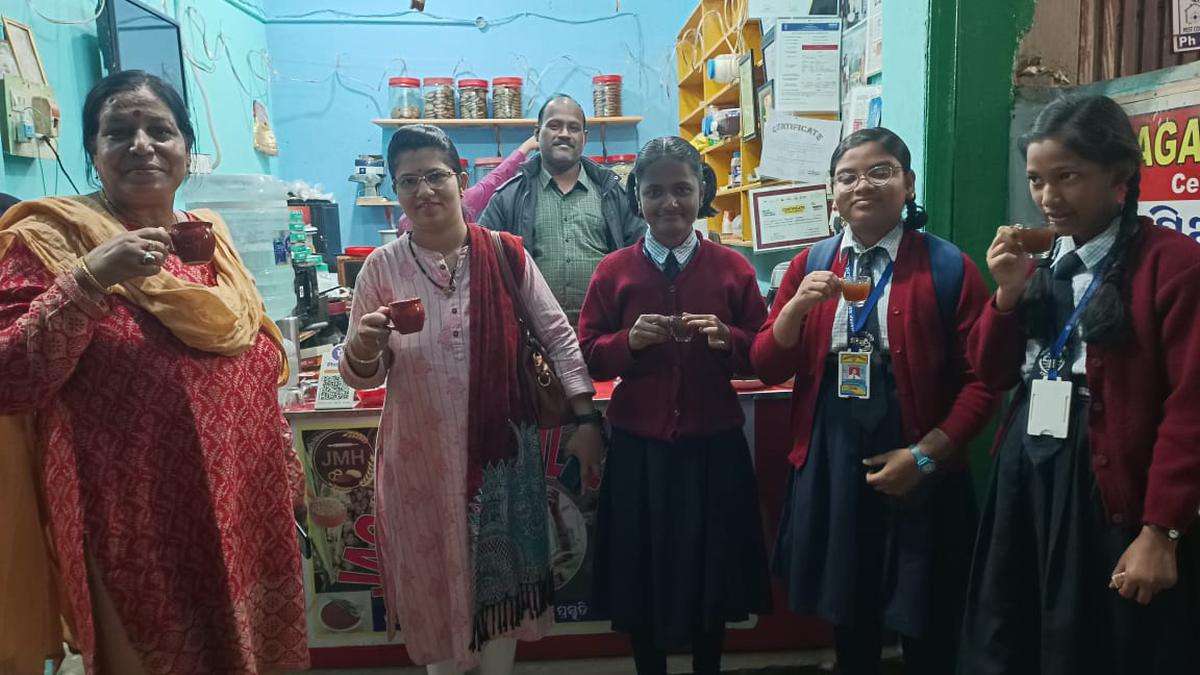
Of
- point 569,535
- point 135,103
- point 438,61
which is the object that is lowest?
point 569,535

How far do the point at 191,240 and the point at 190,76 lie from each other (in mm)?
4452

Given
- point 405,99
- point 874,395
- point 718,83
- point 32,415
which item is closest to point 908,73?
point 874,395

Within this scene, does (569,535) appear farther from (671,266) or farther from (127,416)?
(127,416)

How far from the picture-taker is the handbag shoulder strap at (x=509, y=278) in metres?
1.86

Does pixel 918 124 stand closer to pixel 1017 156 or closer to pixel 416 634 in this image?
pixel 1017 156

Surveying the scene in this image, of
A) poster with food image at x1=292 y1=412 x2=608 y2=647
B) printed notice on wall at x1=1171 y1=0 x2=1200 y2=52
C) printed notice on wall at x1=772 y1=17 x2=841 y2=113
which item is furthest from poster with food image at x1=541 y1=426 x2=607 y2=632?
printed notice on wall at x1=772 y1=17 x2=841 y2=113

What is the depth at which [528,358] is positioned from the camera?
1.89 m

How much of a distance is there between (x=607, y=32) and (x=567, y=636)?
20.1 ft

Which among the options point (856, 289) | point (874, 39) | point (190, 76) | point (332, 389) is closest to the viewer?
point (856, 289)

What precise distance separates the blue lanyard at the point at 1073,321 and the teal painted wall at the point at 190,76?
3408 mm

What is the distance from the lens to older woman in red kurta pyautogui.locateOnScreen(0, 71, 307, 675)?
4.39 ft

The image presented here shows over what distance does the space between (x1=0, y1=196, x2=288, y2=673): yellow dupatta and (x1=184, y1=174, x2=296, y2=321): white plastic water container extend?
6.03ft

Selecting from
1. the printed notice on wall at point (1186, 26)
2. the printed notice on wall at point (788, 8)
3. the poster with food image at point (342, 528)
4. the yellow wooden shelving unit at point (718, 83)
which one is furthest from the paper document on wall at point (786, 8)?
the poster with food image at point (342, 528)

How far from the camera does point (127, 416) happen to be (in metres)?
1.42
